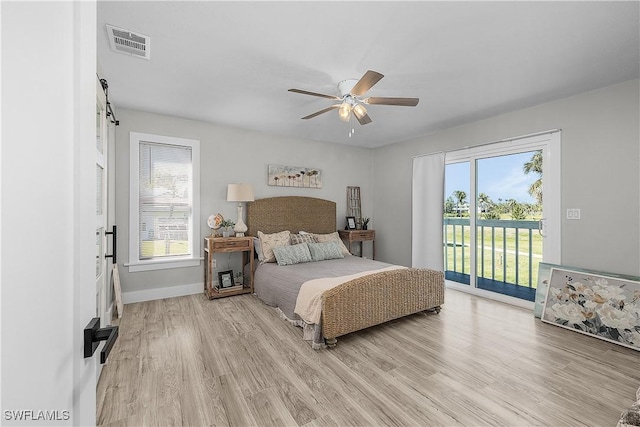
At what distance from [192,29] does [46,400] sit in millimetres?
2265

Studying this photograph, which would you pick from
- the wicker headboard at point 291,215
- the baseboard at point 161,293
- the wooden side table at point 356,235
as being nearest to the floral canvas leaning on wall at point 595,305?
the wooden side table at point 356,235

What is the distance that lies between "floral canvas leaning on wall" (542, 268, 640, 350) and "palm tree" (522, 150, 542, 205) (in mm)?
950

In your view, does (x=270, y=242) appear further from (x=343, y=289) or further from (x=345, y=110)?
(x=345, y=110)

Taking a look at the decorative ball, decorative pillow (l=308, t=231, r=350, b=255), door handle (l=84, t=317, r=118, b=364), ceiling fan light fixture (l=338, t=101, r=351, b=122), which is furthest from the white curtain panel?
door handle (l=84, t=317, r=118, b=364)

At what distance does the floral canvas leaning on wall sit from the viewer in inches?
104

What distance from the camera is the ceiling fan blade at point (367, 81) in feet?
6.55

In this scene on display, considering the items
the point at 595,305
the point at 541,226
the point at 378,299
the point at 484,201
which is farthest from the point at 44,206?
the point at 484,201

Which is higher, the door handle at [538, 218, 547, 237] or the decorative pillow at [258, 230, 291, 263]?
the door handle at [538, 218, 547, 237]

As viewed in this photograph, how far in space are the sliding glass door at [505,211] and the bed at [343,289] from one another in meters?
1.33

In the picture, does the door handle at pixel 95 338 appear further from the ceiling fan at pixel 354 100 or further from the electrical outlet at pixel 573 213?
the electrical outlet at pixel 573 213

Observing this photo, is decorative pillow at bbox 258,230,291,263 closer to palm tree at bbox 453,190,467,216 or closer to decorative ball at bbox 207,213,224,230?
decorative ball at bbox 207,213,224,230

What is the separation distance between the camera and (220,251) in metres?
3.90

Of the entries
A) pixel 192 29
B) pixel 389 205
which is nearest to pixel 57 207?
pixel 192 29

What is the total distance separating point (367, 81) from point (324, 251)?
104 inches
